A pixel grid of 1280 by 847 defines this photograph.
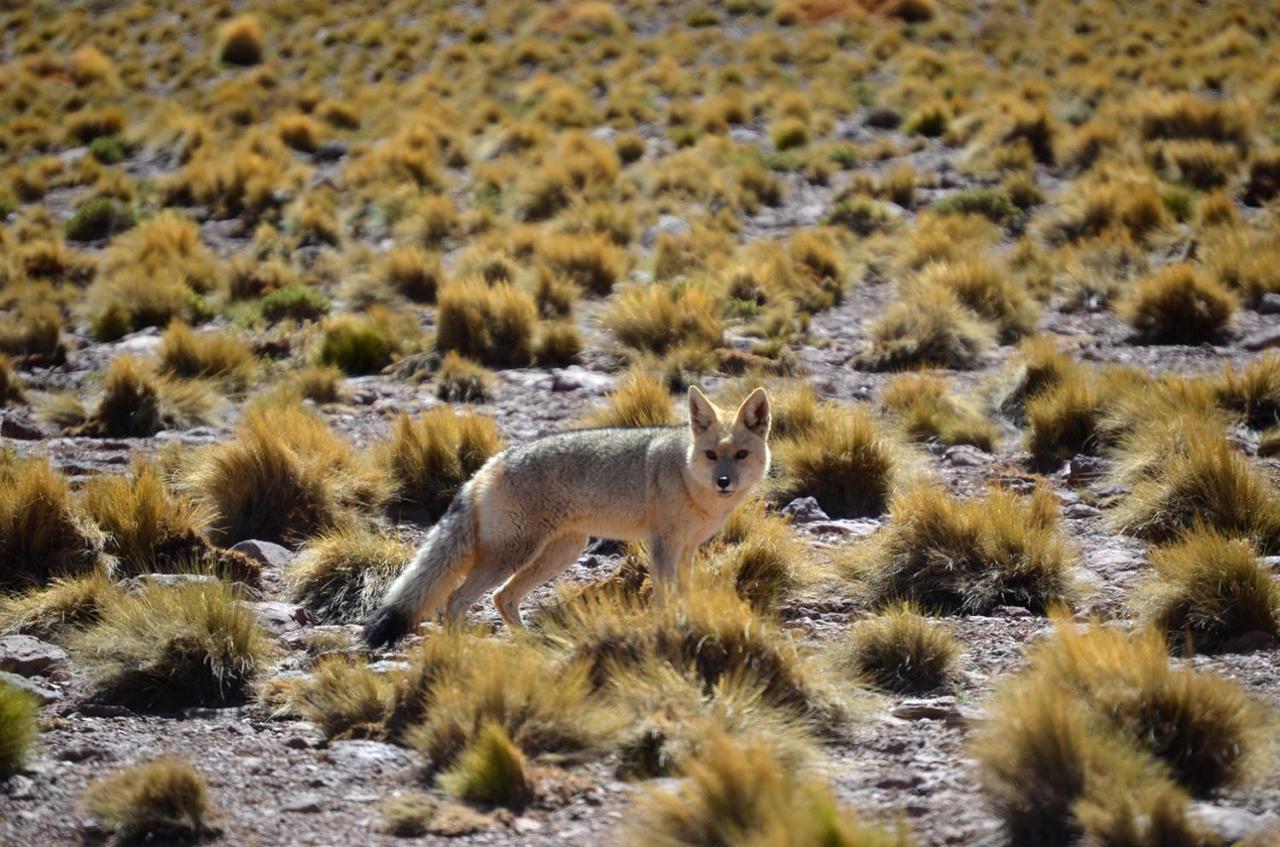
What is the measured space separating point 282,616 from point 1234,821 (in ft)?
14.9

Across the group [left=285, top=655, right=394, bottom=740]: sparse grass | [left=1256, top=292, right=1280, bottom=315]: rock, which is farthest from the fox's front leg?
[left=1256, top=292, right=1280, bottom=315]: rock

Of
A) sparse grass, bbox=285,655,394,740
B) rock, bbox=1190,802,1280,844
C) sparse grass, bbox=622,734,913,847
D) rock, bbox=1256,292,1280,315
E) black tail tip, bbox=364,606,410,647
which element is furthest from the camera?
rock, bbox=1256,292,1280,315

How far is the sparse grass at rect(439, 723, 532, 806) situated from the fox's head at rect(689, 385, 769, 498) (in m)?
1.97

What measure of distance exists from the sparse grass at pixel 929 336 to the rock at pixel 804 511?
3155mm

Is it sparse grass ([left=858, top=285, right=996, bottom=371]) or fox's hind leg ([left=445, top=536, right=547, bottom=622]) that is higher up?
fox's hind leg ([left=445, top=536, right=547, bottom=622])

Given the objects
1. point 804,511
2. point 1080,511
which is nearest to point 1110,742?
point 1080,511

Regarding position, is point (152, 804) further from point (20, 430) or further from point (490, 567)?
point (20, 430)

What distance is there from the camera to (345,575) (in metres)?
7.23

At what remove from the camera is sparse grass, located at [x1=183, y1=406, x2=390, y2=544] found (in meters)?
8.30

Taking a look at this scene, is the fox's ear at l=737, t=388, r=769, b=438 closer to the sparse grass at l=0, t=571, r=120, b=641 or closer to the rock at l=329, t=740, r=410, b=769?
the rock at l=329, t=740, r=410, b=769

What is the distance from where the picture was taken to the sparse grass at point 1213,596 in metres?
5.95

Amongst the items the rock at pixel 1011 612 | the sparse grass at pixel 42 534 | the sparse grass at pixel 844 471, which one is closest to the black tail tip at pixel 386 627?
the sparse grass at pixel 42 534

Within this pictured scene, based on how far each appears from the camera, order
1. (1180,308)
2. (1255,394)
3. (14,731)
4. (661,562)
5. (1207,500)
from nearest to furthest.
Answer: (14,731) → (661,562) → (1207,500) → (1255,394) → (1180,308)

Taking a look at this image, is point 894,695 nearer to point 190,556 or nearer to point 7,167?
point 190,556
